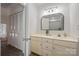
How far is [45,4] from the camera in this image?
4.54ft

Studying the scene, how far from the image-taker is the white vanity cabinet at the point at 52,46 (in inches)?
51.2

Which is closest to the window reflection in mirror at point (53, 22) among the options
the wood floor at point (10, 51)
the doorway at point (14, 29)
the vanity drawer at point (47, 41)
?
the vanity drawer at point (47, 41)

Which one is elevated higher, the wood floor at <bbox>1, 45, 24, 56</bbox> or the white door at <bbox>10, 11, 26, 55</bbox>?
the white door at <bbox>10, 11, 26, 55</bbox>

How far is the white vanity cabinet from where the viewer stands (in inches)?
51.2

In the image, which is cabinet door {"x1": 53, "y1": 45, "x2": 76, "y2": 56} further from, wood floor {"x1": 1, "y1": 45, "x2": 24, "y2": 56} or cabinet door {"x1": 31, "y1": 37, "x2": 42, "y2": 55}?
wood floor {"x1": 1, "y1": 45, "x2": 24, "y2": 56}

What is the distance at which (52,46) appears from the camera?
1.35 meters

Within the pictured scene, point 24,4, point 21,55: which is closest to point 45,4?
point 24,4

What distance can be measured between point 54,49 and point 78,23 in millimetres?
419

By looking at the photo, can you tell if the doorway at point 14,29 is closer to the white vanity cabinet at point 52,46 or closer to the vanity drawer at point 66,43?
the white vanity cabinet at point 52,46

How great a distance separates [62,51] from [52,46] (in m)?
0.13

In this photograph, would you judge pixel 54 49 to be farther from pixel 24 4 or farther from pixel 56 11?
pixel 24 4

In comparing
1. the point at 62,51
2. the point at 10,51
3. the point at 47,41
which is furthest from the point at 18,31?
the point at 62,51

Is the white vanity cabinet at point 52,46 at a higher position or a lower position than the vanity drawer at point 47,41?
lower

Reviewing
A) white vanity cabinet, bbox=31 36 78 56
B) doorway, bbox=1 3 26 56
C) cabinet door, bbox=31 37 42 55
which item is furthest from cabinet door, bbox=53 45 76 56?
doorway, bbox=1 3 26 56
